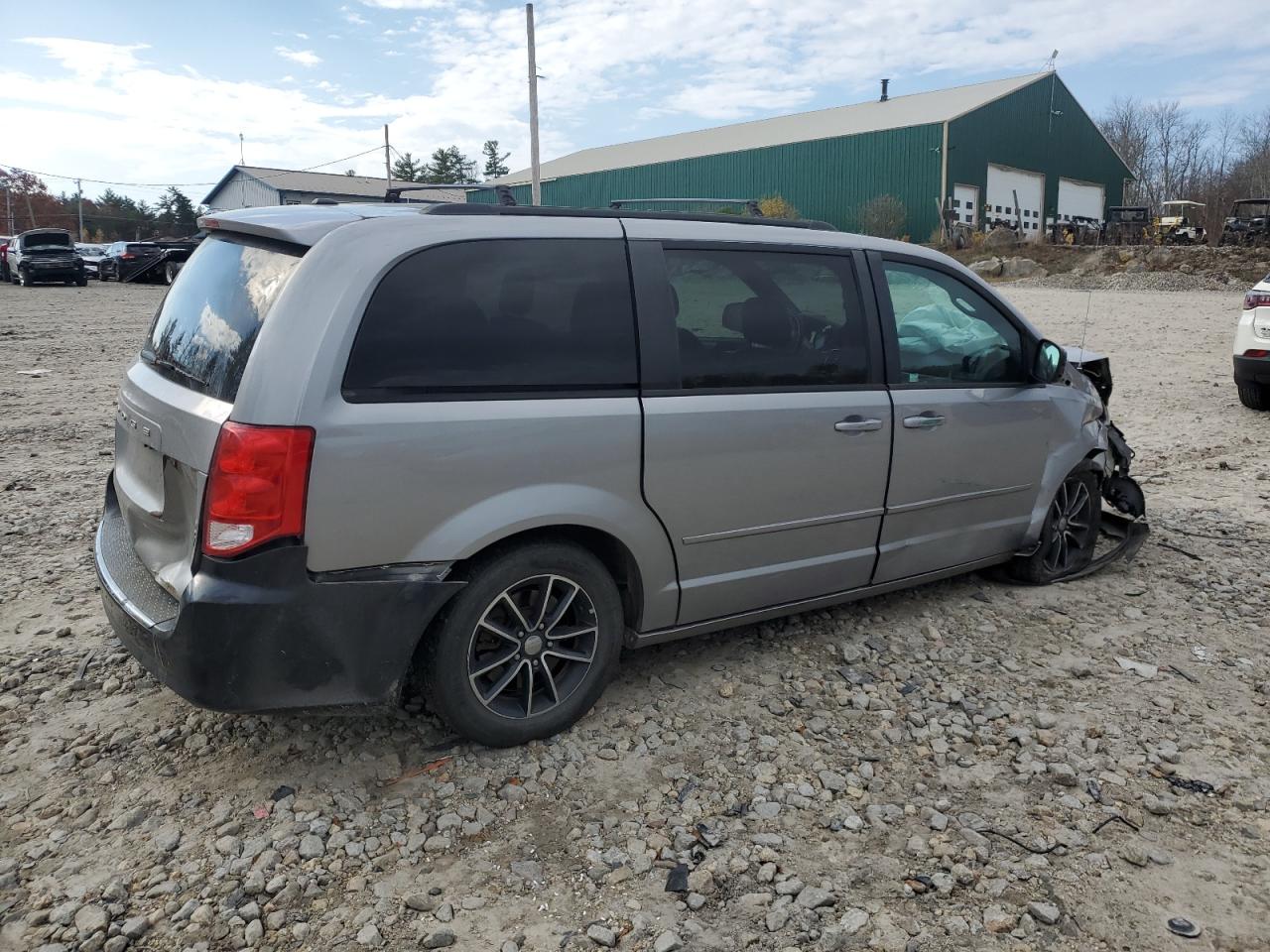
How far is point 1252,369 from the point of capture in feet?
31.8

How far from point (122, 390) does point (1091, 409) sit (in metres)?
4.51

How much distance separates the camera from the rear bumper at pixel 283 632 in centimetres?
293

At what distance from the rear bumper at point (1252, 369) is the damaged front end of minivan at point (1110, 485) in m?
4.61

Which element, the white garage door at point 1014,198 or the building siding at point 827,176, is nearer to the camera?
the building siding at point 827,176

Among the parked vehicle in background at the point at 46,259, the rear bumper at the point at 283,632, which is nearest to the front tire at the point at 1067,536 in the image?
the rear bumper at the point at 283,632

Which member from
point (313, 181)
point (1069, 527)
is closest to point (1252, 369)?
point (1069, 527)

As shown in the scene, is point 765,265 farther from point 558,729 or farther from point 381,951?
point 381,951

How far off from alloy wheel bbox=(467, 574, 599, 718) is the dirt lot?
207 mm

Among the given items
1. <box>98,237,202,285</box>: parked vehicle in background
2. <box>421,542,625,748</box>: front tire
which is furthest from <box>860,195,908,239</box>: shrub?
<box>421,542,625,748</box>: front tire

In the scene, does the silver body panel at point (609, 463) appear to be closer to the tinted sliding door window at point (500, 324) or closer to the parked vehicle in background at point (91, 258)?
the tinted sliding door window at point (500, 324)

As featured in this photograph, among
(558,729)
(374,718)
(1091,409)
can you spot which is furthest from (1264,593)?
(374,718)

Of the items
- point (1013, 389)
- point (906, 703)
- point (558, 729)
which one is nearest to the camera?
point (558, 729)

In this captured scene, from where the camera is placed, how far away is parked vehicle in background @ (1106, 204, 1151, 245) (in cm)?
3550

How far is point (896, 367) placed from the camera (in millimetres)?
A: 4277
